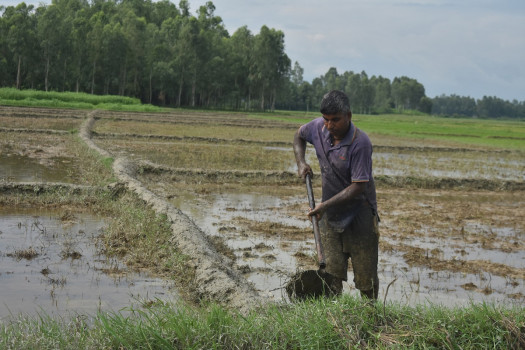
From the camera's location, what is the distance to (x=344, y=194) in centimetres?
354

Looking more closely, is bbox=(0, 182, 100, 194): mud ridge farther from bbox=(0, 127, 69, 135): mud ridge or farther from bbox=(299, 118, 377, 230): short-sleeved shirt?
bbox=(0, 127, 69, 135): mud ridge

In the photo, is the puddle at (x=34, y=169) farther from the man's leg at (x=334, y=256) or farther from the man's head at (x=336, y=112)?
the man's head at (x=336, y=112)

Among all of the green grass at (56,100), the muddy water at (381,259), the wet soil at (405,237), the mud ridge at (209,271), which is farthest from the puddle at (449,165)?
the green grass at (56,100)

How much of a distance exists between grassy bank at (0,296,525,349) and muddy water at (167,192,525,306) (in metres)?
0.59

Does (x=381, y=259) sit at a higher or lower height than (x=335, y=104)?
lower

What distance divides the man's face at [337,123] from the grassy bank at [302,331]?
1121 millimetres

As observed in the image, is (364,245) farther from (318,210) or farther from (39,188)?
(39,188)

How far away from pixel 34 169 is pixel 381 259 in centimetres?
791

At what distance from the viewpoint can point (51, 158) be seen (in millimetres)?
13008

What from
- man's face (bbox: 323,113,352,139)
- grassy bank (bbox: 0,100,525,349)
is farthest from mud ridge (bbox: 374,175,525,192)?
grassy bank (bbox: 0,100,525,349)

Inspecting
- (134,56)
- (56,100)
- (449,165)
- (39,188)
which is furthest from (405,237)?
(134,56)

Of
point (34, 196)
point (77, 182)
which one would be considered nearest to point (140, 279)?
point (34, 196)

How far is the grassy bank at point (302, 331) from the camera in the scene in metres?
2.80

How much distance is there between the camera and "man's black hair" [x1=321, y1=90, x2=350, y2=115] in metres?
3.46
